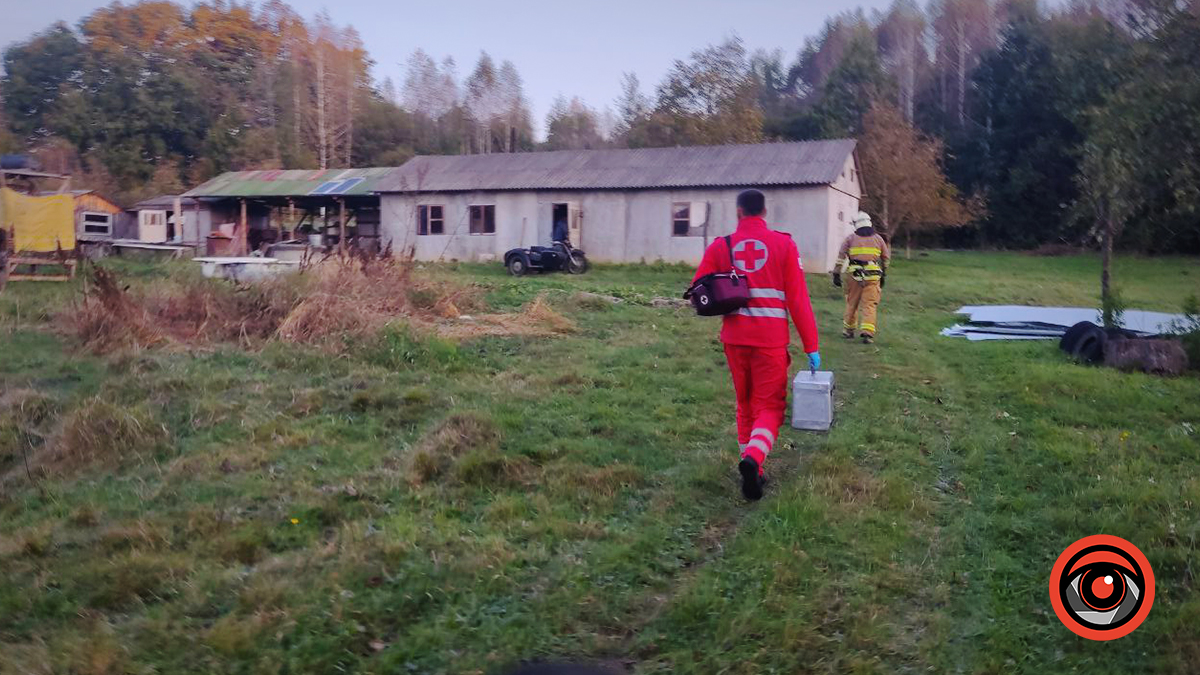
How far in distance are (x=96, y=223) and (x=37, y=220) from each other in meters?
15.5

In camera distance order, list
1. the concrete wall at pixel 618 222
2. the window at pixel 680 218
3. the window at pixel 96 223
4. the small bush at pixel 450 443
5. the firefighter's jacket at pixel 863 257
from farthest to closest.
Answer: the window at pixel 96 223 → the window at pixel 680 218 → the concrete wall at pixel 618 222 → the firefighter's jacket at pixel 863 257 → the small bush at pixel 450 443

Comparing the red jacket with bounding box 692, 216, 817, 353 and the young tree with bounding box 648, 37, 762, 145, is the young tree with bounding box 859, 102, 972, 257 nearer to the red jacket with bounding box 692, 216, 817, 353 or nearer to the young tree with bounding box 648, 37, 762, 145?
the young tree with bounding box 648, 37, 762, 145

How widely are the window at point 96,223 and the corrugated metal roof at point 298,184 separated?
123 inches

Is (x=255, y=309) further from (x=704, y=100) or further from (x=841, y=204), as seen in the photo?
(x=704, y=100)

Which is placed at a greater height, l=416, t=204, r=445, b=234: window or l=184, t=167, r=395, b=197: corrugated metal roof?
l=184, t=167, r=395, b=197: corrugated metal roof

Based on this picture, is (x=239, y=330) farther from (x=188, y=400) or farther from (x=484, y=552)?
(x=484, y=552)

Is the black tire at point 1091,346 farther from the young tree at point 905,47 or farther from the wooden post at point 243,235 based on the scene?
the young tree at point 905,47

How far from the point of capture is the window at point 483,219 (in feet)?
101

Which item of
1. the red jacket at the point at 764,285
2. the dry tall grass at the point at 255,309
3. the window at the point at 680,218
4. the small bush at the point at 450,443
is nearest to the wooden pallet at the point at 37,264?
the dry tall grass at the point at 255,309

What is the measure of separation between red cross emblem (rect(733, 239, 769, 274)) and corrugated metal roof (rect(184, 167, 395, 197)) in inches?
1098

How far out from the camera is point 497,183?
30719 millimetres

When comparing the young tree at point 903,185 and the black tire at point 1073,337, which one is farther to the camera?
the young tree at point 903,185

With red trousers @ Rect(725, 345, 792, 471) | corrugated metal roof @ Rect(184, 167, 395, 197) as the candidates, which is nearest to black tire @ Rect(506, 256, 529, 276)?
corrugated metal roof @ Rect(184, 167, 395, 197)

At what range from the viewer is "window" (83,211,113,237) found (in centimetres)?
3138
